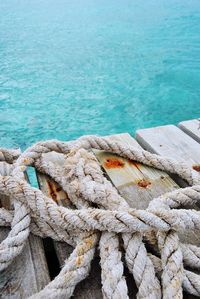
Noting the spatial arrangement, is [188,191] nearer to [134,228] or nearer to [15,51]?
[134,228]

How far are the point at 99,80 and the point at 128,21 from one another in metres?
3.80

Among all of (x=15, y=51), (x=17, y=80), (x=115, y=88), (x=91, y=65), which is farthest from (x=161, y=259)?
(x=15, y=51)

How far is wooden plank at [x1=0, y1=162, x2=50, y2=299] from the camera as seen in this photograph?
2.82 feet

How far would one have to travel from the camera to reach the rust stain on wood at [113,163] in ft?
4.45

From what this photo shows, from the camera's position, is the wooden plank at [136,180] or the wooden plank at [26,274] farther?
the wooden plank at [136,180]

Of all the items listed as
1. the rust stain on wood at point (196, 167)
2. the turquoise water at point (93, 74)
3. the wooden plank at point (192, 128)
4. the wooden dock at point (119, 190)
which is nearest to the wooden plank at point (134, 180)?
the wooden dock at point (119, 190)

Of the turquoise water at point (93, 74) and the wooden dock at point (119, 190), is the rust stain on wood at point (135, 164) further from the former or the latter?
the turquoise water at point (93, 74)

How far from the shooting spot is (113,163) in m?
1.38

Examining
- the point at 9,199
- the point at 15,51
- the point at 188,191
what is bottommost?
the point at 15,51

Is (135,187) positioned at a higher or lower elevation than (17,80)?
higher

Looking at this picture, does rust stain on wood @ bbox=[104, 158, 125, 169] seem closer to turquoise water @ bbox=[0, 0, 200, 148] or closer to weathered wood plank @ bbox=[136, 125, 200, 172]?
weathered wood plank @ bbox=[136, 125, 200, 172]

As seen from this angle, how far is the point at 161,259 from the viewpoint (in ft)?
2.88

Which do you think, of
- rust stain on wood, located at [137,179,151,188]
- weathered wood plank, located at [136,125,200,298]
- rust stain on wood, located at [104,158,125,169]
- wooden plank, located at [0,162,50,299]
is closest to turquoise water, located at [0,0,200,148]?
weathered wood plank, located at [136,125,200,298]

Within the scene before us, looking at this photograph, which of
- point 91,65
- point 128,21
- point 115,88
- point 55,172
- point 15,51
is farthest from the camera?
point 128,21
